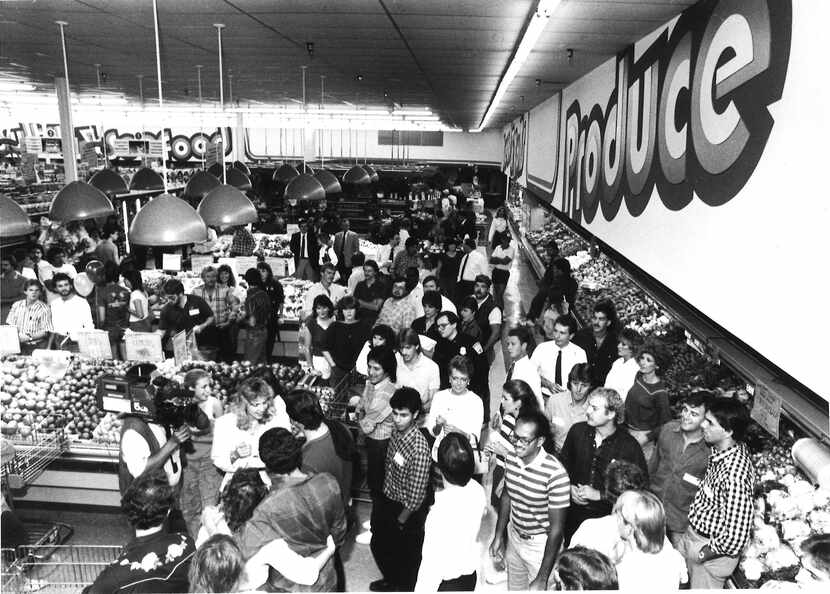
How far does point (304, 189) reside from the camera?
8.31m

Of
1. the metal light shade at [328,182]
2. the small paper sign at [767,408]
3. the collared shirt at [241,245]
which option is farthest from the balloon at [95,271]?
the small paper sign at [767,408]

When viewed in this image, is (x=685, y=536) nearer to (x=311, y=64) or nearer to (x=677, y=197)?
(x=677, y=197)

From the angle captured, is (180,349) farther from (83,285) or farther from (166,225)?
(83,285)

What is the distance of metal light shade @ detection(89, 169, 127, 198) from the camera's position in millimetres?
7855

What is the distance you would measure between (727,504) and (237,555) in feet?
8.34

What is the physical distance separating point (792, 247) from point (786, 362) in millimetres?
637

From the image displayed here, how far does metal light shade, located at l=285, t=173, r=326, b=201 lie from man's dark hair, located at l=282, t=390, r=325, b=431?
4.55 metres

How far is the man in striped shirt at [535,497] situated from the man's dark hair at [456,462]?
16.4 inches

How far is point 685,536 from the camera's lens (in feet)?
12.7

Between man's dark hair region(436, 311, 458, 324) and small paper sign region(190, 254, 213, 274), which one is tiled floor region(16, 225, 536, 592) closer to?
man's dark hair region(436, 311, 458, 324)

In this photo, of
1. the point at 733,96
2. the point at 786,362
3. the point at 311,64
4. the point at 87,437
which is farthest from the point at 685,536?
the point at 311,64

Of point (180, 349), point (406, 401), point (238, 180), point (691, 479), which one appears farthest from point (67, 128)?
point (691, 479)

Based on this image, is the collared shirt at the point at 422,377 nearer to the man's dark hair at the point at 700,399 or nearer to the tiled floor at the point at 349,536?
the tiled floor at the point at 349,536

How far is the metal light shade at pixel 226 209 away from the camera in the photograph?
513cm
